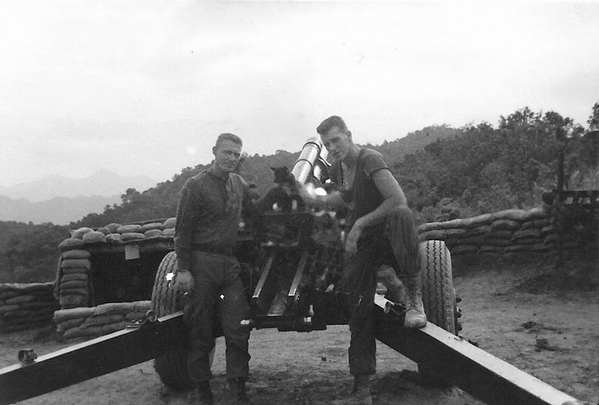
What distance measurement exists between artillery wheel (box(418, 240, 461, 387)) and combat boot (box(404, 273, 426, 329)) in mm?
535

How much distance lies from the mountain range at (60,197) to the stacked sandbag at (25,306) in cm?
2792

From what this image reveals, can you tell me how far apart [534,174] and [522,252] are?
361 centimetres

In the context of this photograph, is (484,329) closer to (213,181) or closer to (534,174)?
(213,181)

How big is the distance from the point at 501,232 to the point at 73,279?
6262mm

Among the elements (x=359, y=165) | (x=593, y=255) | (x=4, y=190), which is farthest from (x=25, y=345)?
(x=4, y=190)

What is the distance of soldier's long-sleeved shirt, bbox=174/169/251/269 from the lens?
12.2ft

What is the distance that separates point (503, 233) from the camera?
8875 millimetres

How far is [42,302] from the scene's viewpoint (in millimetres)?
10055

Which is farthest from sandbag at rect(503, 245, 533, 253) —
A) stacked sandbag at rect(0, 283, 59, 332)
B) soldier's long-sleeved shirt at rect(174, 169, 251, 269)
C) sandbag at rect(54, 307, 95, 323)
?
stacked sandbag at rect(0, 283, 59, 332)

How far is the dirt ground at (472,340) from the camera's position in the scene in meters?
3.80

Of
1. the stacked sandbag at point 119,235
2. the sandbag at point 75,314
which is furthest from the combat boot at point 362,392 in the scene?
the stacked sandbag at point 119,235

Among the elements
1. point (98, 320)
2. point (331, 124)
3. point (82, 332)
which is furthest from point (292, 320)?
point (82, 332)

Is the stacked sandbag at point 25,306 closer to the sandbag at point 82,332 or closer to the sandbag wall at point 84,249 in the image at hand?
the sandbag wall at point 84,249

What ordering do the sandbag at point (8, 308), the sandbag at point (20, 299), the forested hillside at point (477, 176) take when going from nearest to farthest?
the sandbag at point (8, 308)
the sandbag at point (20, 299)
the forested hillside at point (477, 176)
